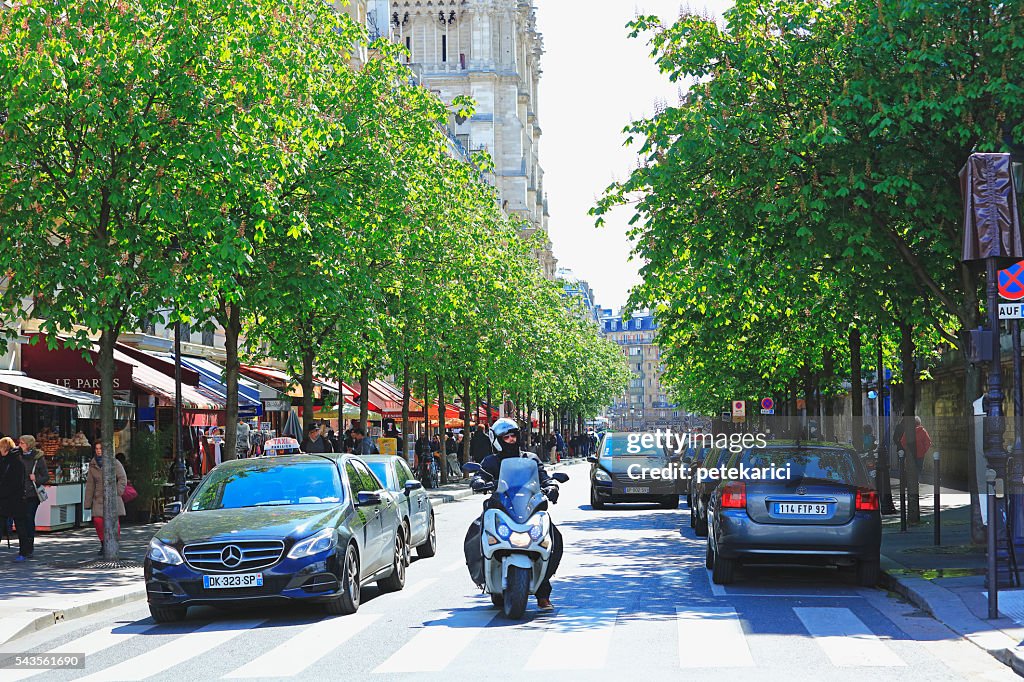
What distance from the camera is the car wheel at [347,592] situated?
13031 millimetres

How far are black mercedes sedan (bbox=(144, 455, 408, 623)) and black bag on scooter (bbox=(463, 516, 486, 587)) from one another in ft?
3.94

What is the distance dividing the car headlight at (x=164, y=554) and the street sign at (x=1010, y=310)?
7.93 m

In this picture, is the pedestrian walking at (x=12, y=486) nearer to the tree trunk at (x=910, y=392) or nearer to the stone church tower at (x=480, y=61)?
the tree trunk at (x=910, y=392)

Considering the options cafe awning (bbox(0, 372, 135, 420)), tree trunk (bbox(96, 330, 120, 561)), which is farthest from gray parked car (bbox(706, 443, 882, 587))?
cafe awning (bbox(0, 372, 135, 420))

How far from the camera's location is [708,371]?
49062 millimetres

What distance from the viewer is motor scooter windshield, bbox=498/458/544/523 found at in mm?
12336

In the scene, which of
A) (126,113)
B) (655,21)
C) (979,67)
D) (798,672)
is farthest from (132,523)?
(798,672)

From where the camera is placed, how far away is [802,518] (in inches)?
586

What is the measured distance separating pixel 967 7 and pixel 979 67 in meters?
1.06

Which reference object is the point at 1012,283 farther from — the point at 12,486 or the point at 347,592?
the point at 12,486

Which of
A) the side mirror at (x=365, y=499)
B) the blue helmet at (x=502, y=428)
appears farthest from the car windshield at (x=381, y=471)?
the blue helmet at (x=502, y=428)

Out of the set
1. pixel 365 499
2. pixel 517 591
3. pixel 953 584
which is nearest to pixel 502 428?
pixel 517 591

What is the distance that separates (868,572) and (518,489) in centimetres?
488

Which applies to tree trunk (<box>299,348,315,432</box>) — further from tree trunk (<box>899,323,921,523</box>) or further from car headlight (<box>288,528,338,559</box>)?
car headlight (<box>288,528,338,559</box>)
